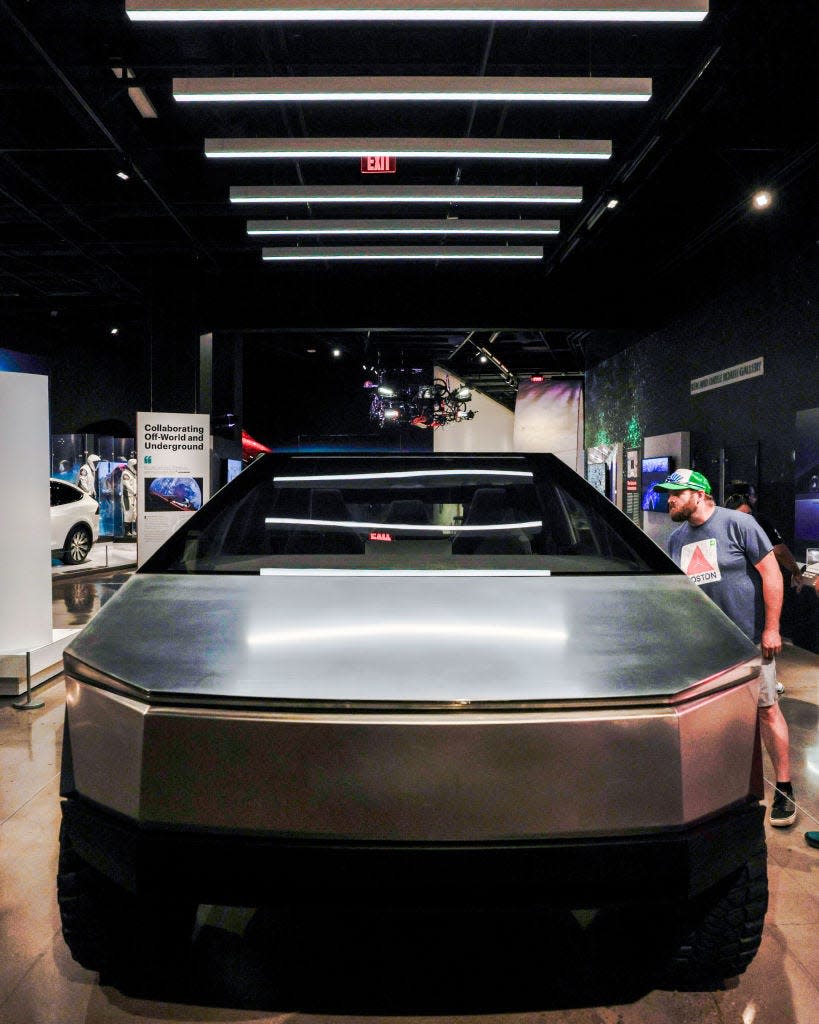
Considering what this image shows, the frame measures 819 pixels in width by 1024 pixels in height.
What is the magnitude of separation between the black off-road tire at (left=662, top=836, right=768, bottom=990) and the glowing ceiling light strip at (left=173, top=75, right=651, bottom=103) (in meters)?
5.18

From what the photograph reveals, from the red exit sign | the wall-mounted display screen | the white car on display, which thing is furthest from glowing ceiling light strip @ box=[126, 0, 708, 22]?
the white car on display

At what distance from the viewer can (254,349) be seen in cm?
2089

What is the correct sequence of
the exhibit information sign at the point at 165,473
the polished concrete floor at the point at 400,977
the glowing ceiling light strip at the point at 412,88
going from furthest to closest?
the exhibit information sign at the point at 165,473
the glowing ceiling light strip at the point at 412,88
the polished concrete floor at the point at 400,977

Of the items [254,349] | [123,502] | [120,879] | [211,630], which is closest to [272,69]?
[211,630]

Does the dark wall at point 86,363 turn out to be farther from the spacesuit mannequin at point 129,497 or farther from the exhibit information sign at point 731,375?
the exhibit information sign at point 731,375

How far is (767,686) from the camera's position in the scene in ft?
9.60

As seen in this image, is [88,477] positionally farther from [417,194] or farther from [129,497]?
[417,194]

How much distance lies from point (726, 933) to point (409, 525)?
139 cm

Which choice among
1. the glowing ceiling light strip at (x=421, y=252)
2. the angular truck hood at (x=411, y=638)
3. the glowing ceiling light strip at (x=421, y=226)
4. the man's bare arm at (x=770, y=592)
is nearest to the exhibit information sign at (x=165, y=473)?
the glowing ceiling light strip at (x=421, y=252)

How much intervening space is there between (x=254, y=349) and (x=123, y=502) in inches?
226

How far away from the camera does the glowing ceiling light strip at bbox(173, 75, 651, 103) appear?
17.0ft

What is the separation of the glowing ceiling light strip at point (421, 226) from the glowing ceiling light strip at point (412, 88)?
2.54 meters

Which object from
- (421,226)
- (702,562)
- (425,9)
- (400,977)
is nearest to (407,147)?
(421,226)

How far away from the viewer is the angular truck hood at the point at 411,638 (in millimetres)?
1359
